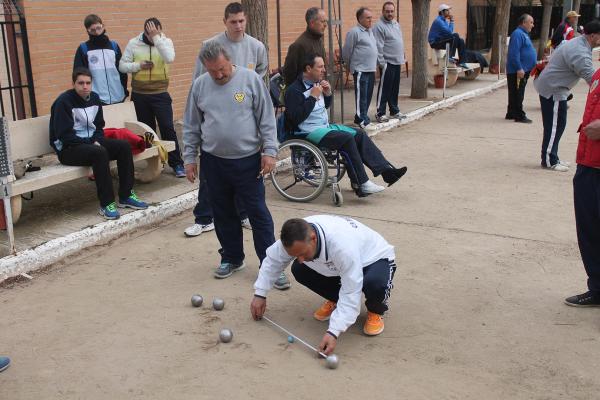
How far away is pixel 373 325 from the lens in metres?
4.30

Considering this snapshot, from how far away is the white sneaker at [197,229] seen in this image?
6.19 metres

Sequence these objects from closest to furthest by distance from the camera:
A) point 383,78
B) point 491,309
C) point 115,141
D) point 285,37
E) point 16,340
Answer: point 16,340, point 491,309, point 115,141, point 383,78, point 285,37

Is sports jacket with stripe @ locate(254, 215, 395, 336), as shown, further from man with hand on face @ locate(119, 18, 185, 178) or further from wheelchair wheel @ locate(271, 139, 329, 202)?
man with hand on face @ locate(119, 18, 185, 178)

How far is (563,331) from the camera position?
432 centimetres

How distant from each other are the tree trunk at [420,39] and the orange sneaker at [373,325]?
33.1 feet

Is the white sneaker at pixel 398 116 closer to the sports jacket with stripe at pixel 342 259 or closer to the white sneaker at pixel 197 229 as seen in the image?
the white sneaker at pixel 197 229

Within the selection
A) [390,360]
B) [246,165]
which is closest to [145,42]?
[246,165]

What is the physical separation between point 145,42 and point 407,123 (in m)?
5.61

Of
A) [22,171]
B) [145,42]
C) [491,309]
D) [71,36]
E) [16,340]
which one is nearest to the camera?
[16,340]

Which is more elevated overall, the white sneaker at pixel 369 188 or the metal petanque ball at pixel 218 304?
the white sneaker at pixel 369 188

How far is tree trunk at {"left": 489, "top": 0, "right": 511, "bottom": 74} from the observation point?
1772cm

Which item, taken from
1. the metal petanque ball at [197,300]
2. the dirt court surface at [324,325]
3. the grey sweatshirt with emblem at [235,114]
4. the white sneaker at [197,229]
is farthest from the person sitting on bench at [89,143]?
the metal petanque ball at [197,300]

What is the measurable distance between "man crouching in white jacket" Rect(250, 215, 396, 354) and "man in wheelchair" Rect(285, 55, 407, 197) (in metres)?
2.68

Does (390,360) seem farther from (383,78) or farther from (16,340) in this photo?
(383,78)
